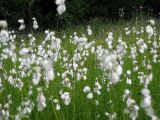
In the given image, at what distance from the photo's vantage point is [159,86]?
4.73m

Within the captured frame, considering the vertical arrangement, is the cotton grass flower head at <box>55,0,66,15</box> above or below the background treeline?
below

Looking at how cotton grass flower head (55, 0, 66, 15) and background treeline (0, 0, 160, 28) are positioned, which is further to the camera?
background treeline (0, 0, 160, 28)

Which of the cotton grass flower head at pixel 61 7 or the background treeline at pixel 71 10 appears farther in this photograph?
the background treeline at pixel 71 10

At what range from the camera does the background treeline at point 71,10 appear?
18.0m

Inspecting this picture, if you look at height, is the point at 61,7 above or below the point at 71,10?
below

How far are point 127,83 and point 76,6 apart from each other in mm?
14296

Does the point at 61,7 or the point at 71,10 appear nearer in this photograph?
the point at 61,7

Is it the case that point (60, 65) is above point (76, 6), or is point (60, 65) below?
below

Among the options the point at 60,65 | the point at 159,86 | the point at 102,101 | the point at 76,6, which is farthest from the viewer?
the point at 76,6

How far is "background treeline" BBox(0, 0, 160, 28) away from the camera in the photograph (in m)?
18.0

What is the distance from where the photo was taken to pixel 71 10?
1864cm

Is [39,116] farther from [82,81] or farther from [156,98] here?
[156,98]

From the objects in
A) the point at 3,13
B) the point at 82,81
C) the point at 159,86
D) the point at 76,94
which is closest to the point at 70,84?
the point at 76,94

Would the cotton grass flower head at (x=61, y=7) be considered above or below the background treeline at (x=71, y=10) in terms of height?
below
